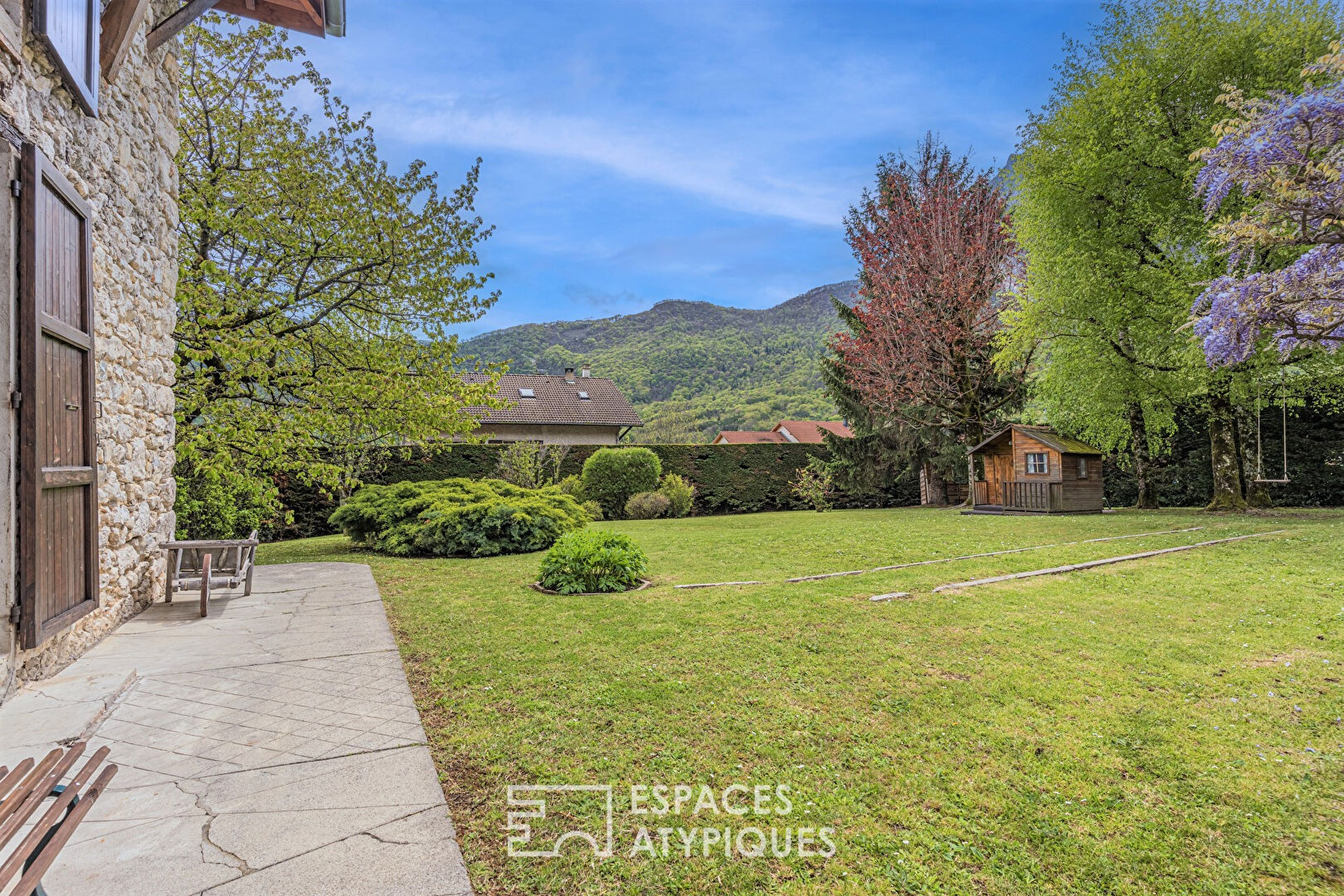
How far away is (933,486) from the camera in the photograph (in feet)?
66.1

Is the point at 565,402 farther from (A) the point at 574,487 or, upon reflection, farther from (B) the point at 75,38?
(B) the point at 75,38

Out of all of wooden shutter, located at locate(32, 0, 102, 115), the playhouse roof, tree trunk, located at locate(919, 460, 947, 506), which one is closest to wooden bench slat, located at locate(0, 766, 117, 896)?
wooden shutter, located at locate(32, 0, 102, 115)

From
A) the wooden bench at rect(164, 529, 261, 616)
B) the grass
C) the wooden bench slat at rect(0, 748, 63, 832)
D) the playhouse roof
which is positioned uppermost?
the playhouse roof

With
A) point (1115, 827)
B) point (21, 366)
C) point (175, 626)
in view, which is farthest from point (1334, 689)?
point (175, 626)

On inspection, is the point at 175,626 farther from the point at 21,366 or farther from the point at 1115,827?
the point at 1115,827

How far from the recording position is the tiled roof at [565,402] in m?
29.5

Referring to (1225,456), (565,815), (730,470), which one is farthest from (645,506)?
(565,815)

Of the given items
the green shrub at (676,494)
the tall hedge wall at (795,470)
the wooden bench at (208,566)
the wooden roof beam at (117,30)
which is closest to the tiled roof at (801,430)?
the tall hedge wall at (795,470)

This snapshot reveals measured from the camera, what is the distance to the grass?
2.18m

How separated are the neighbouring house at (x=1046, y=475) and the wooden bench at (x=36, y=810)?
1622 cm

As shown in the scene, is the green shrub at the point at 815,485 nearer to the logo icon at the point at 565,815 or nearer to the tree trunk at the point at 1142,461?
the tree trunk at the point at 1142,461

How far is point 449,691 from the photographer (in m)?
3.86

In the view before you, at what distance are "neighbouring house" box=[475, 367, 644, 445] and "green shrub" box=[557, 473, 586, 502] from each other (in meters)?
11.2

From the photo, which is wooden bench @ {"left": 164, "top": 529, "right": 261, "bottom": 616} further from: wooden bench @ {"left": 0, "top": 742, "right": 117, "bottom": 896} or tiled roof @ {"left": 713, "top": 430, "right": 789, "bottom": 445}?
tiled roof @ {"left": 713, "top": 430, "right": 789, "bottom": 445}
